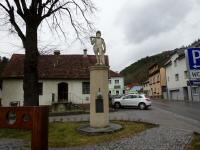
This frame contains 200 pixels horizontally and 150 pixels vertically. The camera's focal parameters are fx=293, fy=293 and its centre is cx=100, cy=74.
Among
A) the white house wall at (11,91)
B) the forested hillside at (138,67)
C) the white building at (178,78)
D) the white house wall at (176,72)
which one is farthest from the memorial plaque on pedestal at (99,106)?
the forested hillside at (138,67)

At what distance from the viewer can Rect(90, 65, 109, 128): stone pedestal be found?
14.6m

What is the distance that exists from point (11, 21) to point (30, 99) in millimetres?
4367

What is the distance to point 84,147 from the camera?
10.9 meters

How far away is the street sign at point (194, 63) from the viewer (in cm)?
551

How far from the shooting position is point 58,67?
119 feet

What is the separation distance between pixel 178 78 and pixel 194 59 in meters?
48.9

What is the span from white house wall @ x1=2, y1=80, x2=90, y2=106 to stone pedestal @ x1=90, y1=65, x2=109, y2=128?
2007 centimetres

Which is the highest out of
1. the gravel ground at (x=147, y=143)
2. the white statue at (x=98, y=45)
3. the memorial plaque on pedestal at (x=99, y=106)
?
the white statue at (x=98, y=45)

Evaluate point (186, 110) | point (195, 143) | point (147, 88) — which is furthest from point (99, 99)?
point (147, 88)

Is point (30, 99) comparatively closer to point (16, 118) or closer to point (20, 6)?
point (20, 6)

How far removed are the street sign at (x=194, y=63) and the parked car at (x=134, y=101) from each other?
84.7 ft

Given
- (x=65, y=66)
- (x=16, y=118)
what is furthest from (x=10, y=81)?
(x=16, y=118)

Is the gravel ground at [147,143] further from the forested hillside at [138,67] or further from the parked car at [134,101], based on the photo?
the forested hillside at [138,67]

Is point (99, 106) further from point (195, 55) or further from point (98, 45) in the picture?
point (195, 55)
